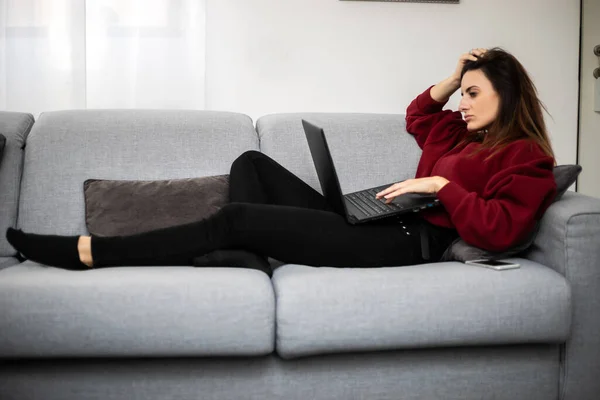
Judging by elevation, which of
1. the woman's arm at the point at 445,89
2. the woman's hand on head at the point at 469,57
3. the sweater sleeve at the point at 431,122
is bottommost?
the sweater sleeve at the point at 431,122

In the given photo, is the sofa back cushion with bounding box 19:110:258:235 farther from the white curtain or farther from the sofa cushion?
the white curtain

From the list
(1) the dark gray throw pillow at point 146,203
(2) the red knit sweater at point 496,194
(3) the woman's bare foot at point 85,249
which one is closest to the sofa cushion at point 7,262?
(1) the dark gray throw pillow at point 146,203

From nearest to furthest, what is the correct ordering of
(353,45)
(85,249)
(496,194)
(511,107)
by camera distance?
(85,249), (496,194), (511,107), (353,45)

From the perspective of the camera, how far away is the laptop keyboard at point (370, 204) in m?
1.95

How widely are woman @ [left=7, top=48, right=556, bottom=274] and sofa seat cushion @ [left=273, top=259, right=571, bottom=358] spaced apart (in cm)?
13

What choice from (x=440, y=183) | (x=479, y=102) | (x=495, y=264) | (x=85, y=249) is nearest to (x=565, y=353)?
(x=495, y=264)

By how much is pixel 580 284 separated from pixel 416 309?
0.49 m

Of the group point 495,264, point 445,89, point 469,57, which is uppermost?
point 469,57

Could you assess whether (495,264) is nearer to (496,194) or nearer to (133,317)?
(496,194)

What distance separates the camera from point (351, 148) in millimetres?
2441

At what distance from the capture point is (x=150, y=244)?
180 centimetres

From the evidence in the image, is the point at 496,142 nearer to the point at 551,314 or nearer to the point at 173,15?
the point at 551,314

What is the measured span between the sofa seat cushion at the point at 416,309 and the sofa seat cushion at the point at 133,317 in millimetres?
83

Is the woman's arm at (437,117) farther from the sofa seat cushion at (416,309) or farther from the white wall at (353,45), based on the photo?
the sofa seat cushion at (416,309)
